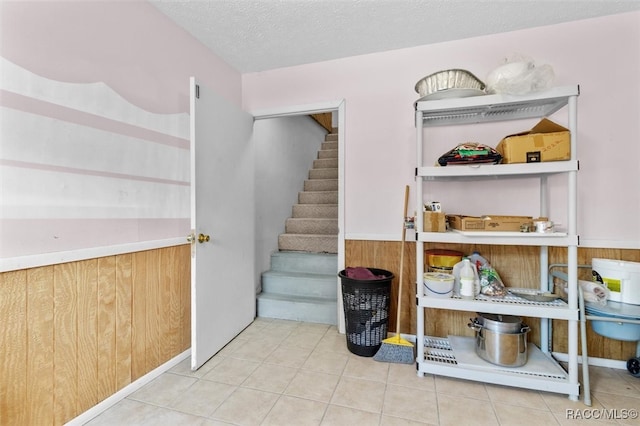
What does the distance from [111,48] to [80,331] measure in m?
1.48

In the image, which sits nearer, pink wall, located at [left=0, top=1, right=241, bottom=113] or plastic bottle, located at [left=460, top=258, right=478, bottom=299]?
pink wall, located at [left=0, top=1, right=241, bottom=113]

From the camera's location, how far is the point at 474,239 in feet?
5.43

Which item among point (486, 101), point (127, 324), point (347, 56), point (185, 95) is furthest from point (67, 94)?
point (486, 101)

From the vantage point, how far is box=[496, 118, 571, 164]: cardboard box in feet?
5.07

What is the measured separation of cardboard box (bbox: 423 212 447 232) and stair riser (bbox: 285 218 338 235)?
1682 millimetres

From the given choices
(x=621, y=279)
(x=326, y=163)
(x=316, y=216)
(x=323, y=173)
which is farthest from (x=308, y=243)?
(x=621, y=279)

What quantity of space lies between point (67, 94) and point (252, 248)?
5.37 ft

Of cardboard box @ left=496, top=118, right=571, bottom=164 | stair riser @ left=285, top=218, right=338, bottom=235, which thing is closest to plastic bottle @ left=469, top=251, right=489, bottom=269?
cardboard box @ left=496, top=118, right=571, bottom=164

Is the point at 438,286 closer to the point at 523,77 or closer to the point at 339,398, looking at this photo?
the point at 339,398

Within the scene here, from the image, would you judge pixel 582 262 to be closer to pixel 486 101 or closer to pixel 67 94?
pixel 486 101

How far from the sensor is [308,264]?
310cm

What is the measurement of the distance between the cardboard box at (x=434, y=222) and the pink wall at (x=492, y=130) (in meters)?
0.45

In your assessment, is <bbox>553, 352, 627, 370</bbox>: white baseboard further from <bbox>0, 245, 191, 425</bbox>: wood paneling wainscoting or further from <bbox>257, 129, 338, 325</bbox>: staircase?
<bbox>0, 245, 191, 425</bbox>: wood paneling wainscoting

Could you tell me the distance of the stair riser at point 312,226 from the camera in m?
3.44
